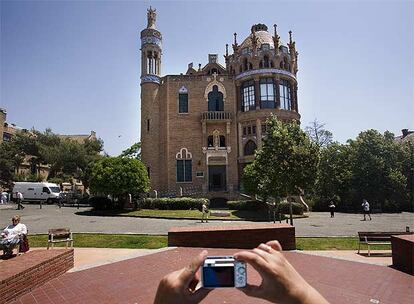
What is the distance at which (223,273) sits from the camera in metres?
1.54

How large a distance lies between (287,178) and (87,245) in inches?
416

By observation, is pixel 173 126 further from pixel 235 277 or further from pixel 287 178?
pixel 235 277

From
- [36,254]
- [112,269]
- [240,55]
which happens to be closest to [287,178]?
[112,269]

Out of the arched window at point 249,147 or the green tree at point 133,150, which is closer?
the arched window at point 249,147

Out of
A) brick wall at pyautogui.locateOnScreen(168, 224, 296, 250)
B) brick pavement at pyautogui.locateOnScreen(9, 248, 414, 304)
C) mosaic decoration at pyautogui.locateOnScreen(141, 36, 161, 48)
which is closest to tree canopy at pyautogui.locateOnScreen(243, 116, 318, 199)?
brick wall at pyautogui.locateOnScreen(168, 224, 296, 250)

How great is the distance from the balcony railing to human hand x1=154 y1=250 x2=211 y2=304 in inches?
1572

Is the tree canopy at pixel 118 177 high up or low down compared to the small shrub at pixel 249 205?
up

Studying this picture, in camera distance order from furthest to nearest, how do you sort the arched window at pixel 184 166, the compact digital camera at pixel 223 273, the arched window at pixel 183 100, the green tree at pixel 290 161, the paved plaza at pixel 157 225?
1. the arched window at pixel 183 100
2. the arched window at pixel 184 166
3. the green tree at pixel 290 161
4. the paved plaza at pixel 157 225
5. the compact digital camera at pixel 223 273

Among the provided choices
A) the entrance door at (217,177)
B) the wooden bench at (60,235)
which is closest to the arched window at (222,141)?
the entrance door at (217,177)

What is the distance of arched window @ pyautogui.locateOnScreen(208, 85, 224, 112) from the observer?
42781 mm

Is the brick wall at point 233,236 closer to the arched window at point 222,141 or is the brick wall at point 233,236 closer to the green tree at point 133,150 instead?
the arched window at point 222,141

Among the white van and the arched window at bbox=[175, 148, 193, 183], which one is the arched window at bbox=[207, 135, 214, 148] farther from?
the white van

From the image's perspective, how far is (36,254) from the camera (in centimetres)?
841

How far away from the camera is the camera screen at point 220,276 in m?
1.53
